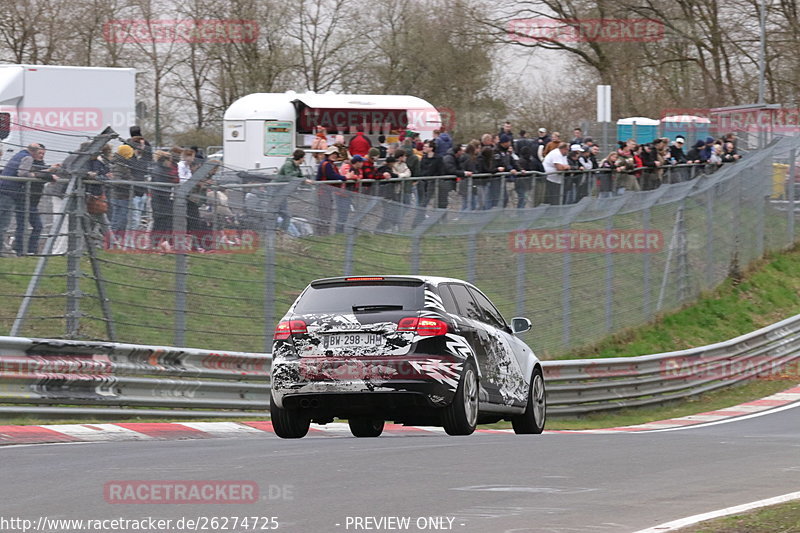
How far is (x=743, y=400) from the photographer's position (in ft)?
90.6

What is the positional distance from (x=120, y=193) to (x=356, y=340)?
5191 mm

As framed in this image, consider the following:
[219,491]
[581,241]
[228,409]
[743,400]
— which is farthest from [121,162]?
[743,400]

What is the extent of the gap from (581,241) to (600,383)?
302 centimetres

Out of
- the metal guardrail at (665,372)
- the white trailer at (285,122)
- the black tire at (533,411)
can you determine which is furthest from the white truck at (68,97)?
the black tire at (533,411)

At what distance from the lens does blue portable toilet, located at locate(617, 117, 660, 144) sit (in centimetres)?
4316

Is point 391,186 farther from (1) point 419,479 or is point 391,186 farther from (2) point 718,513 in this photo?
(2) point 718,513

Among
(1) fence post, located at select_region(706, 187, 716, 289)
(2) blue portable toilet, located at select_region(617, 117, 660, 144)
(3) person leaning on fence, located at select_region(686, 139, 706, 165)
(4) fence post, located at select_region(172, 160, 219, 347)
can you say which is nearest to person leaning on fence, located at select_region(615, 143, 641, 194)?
(1) fence post, located at select_region(706, 187, 716, 289)

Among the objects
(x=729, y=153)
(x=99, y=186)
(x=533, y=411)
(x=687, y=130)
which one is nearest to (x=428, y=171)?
(x=99, y=186)

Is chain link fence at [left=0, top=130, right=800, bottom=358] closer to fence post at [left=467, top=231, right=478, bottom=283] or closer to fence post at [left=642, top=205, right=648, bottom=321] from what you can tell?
fence post at [left=467, top=231, right=478, bottom=283]

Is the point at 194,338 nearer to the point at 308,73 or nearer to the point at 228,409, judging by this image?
the point at 228,409

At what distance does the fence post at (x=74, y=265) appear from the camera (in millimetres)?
15273

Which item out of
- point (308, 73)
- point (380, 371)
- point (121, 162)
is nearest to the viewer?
point (380, 371)

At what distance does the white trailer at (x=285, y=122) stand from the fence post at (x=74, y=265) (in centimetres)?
1858

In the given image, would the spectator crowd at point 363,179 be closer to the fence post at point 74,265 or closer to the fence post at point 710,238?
the fence post at point 74,265
